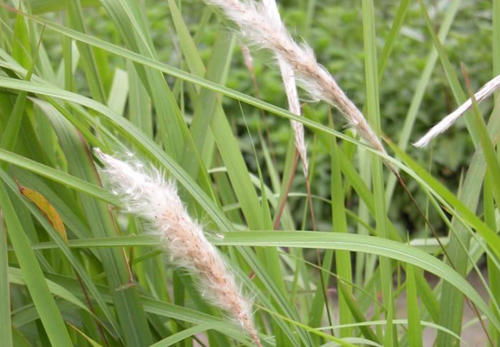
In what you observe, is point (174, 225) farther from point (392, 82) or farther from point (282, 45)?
point (392, 82)

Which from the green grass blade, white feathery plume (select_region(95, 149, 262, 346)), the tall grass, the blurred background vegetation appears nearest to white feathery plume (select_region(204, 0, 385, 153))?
the tall grass

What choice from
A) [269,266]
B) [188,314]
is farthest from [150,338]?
[269,266]

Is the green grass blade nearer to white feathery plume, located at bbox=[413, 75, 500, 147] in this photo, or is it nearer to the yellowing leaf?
the yellowing leaf

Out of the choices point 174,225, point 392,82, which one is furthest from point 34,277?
point 392,82

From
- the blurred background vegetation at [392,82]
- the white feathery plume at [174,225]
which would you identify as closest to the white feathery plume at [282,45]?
the white feathery plume at [174,225]

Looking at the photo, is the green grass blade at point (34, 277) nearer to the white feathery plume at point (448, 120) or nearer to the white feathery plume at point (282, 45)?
the white feathery plume at point (282, 45)
